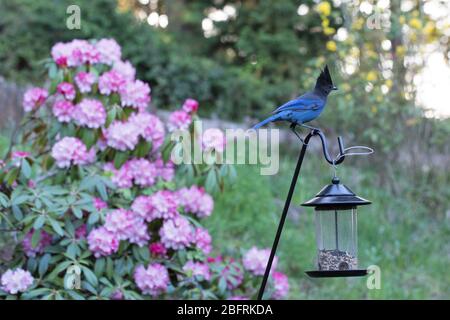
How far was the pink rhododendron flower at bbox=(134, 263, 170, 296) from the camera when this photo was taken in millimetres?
3723

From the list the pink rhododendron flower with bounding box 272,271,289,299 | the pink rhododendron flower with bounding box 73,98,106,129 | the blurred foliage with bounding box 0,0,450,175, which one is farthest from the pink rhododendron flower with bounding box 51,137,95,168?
the blurred foliage with bounding box 0,0,450,175

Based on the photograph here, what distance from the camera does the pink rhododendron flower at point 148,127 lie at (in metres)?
3.90

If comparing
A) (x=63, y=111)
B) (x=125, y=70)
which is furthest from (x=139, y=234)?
(x=125, y=70)

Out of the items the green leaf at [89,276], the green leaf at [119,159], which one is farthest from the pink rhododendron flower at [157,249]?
the green leaf at [119,159]

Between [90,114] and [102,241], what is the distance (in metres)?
0.74

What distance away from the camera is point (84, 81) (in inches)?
157

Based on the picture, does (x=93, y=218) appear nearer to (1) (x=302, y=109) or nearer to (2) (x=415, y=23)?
(1) (x=302, y=109)

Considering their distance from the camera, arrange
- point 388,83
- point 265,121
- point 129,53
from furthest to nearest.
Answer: point 129,53 < point 388,83 < point 265,121

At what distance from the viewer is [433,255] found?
5945mm

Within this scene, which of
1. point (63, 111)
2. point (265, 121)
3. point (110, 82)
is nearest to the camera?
point (265, 121)

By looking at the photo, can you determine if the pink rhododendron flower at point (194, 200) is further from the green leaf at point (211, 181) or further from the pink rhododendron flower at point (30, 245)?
the pink rhododendron flower at point (30, 245)
